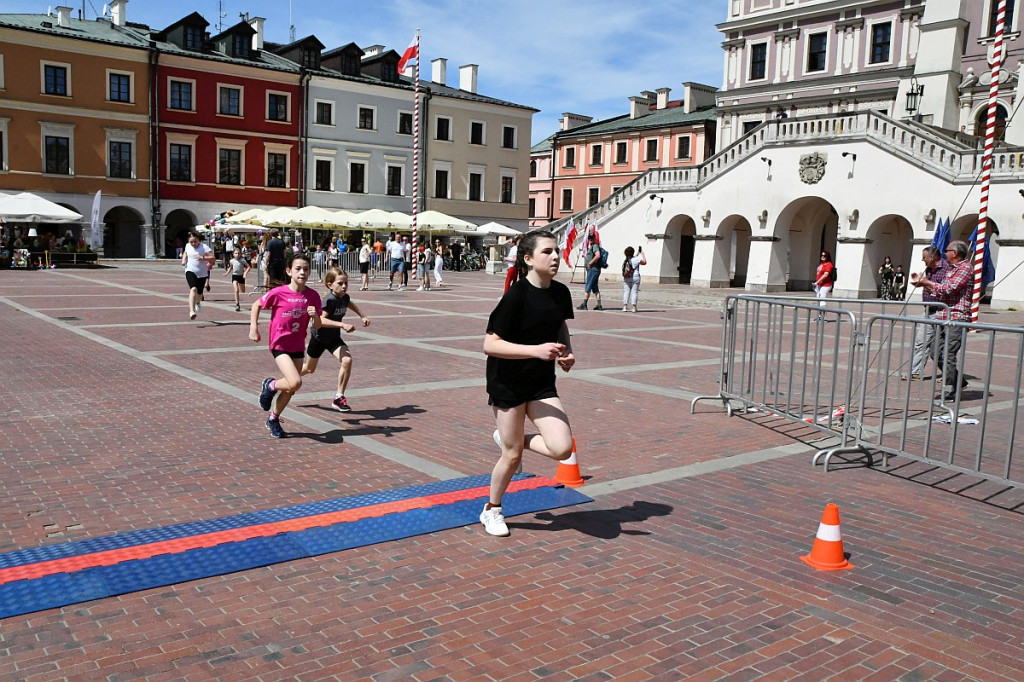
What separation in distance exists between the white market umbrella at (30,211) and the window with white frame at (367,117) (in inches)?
783

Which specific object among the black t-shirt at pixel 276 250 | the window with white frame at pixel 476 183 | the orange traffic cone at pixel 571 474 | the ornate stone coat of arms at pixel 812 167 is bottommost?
the orange traffic cone at pixel 571 474

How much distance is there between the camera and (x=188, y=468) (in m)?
6.43

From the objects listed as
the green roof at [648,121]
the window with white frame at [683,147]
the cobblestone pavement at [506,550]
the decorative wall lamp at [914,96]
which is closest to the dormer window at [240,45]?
the green roof at [648,121]

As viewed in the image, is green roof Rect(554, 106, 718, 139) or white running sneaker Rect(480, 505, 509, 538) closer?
white running sneaker Rect(480, 505, 509, 538)

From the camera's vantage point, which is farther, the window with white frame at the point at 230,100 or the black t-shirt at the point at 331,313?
the window with white frame at the point at 230,100

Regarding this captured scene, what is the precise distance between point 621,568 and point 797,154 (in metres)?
29.2

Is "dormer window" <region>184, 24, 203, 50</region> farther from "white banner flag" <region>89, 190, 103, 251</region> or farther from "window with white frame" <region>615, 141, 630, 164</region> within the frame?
"window with white frame" <region>615, 141, 630, 164</region>

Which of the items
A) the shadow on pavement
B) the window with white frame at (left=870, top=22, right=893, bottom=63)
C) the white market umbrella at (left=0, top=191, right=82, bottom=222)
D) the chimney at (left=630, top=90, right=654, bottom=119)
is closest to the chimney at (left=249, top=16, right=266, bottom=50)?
the white market umbrella at (left=0, top=191, right=82, bottom=222)

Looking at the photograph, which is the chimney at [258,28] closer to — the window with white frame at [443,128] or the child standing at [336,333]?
the window with white frame at [443,128]

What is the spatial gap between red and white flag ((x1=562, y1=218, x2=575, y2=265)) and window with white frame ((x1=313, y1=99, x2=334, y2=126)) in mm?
19017

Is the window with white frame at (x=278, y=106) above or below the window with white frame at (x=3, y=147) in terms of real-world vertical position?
above

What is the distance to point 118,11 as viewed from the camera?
48000mm

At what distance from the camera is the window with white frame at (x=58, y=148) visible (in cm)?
4197

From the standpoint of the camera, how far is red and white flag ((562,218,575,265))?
34.2 metres
